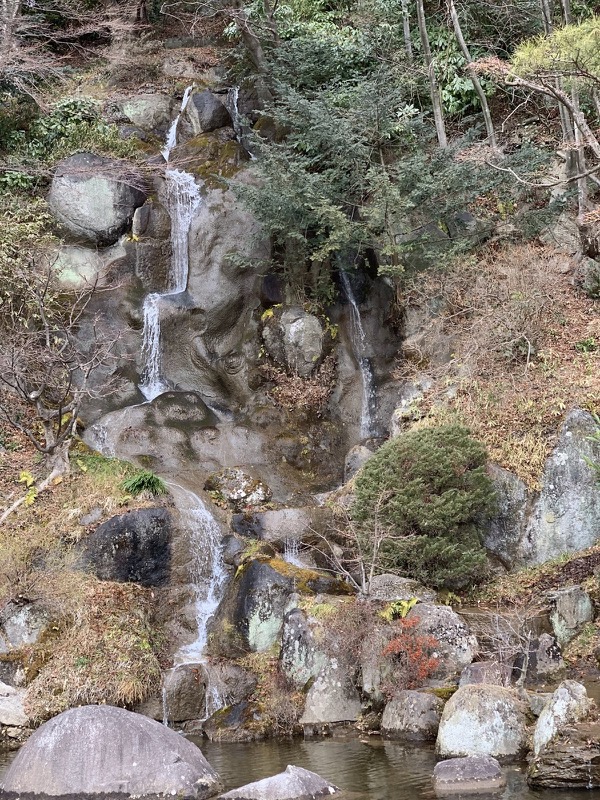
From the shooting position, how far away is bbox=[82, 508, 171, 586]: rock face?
12830mm

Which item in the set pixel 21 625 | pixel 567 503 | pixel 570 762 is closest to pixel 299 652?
pixel 21 625

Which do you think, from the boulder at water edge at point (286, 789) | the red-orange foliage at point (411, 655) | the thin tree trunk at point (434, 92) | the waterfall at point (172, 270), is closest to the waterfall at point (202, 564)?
the red-orange foliage at point (411, 655)

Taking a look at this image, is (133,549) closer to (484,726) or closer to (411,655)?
(411,655)

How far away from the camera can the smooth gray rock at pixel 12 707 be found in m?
10.9

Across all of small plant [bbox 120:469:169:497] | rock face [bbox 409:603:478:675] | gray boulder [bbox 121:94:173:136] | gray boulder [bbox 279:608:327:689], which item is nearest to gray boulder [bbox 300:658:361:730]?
gray boulder [bbox 279:608:327:689]

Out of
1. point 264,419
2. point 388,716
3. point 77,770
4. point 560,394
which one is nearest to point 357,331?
point 264,419

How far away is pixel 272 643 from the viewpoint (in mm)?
11727

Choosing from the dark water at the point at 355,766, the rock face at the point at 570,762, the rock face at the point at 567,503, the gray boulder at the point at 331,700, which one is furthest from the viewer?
the rock face at the point at 567,503

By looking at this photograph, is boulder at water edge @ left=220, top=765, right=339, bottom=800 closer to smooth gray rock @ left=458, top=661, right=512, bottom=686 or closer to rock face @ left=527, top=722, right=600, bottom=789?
rock face @ left=527, top=722, right=600, bottom=789

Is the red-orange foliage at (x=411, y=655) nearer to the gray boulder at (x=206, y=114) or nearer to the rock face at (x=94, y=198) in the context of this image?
the rock face at (x=94, y=198)

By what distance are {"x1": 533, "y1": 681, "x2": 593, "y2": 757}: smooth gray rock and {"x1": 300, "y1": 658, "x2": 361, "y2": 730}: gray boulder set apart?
3.11m

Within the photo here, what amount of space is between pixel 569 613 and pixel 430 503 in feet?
7.90

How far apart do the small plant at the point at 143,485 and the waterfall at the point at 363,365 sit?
514 centimetres

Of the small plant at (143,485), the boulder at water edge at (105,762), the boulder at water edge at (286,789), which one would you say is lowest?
the boulder at water edge at (286,789)
